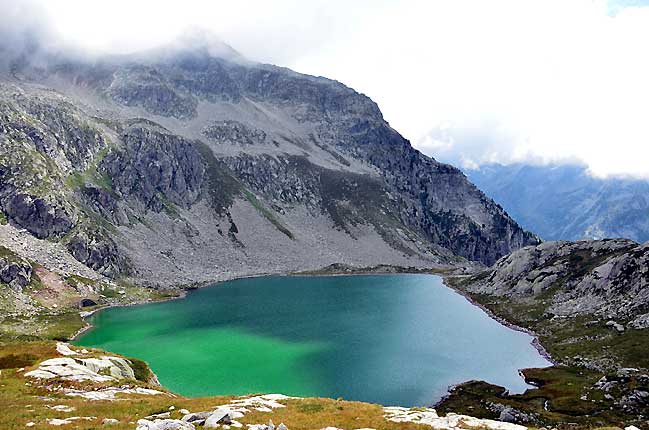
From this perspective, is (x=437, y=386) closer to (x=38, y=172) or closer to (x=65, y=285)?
(x=65, y=285)

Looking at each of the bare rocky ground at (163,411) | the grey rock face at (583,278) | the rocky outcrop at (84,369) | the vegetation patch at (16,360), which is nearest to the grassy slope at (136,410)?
the bare rocky ground at (163,411)

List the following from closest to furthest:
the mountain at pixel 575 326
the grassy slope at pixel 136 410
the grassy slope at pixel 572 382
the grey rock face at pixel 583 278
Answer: the grassy slope at pixel 136 410
the grassy slope at pixel 572 382
the mountain at pixel 575 326
the grey rock face at pixel 583 278

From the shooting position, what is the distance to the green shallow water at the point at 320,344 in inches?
3091

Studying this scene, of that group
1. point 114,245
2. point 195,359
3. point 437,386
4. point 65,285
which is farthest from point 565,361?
point 114,245

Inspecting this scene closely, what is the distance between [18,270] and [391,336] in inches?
4367

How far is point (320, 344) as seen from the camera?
4087 inches

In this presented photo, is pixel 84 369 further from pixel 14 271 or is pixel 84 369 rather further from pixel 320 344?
pixel 14 271

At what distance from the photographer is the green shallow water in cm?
7850

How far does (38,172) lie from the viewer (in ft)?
627

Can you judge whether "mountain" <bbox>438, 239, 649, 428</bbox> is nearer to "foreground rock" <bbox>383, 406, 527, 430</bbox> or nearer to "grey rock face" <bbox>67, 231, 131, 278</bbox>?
"foreground rock" <bbox>383, 406, 527, 430</bbox>

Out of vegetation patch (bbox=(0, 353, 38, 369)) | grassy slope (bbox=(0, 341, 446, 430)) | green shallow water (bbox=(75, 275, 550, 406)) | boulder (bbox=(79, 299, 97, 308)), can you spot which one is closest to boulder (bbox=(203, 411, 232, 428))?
grassy slope (bbox=(0, 341, 446, 430))

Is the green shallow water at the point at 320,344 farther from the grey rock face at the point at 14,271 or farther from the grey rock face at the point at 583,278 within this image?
the grey rock face at the point at 14,271

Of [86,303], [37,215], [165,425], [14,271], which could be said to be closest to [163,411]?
[165,425]

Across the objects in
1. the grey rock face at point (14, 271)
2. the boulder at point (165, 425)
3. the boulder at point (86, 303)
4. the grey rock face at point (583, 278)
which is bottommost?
the boulder at point (86, 303)
